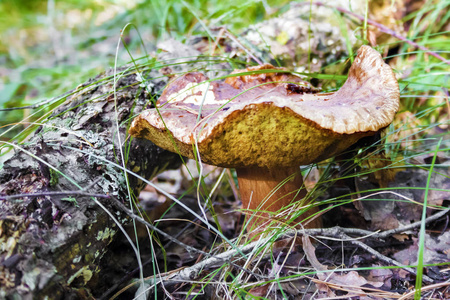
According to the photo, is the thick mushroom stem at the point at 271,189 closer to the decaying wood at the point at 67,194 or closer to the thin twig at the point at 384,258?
the thin twig at the point at 384,258

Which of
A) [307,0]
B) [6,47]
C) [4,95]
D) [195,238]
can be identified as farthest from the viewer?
[6,47]

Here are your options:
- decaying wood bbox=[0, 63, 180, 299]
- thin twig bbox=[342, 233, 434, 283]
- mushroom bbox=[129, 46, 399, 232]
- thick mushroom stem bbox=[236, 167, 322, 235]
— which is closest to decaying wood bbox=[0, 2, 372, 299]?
decaying wood bbox=[0, 63, 180, 299]

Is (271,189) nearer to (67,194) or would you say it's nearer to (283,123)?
(283,123)

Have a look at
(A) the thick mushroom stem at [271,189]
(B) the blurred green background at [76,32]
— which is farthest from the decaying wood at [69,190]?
(B) the blurred green background at [76,32]

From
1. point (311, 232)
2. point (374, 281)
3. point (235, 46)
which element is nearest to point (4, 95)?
point (235, 46)

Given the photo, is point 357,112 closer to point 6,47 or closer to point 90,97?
point 90,97
